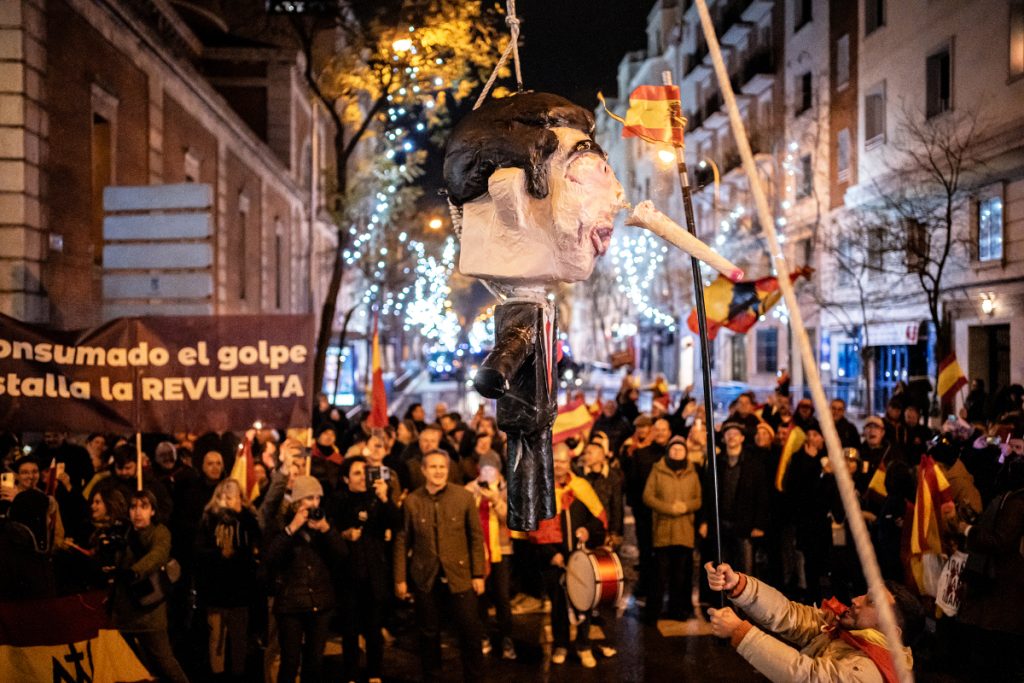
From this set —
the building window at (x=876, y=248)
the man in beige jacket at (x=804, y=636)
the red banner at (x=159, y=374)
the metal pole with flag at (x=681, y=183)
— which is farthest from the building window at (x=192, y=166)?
the man in beige jacket at (x=804, y=636)

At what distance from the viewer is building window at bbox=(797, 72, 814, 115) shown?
3206 cm

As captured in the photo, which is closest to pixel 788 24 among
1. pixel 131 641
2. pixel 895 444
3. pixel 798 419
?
pixel 798 419

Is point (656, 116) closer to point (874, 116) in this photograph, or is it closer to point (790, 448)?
point (790, 448)

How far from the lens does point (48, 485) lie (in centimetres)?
802

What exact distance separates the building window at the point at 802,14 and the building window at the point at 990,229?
1358 cm

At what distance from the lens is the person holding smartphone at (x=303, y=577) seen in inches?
267

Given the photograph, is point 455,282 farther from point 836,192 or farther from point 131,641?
point 131,641

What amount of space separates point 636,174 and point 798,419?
147 ft

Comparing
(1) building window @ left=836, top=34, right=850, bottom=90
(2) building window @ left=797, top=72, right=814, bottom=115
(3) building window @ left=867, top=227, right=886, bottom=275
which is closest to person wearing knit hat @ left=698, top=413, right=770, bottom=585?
(3) building window @ left=867, top=227, right=886, bottom=275

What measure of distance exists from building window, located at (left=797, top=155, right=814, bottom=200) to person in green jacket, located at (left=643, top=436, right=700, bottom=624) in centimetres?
2460

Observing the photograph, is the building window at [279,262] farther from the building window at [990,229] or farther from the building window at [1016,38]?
the building window at [1016,38]

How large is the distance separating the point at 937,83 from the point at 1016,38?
12.6 feet

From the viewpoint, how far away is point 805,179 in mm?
32281

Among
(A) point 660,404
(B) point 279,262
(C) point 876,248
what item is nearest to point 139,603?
(A) point 660,404
